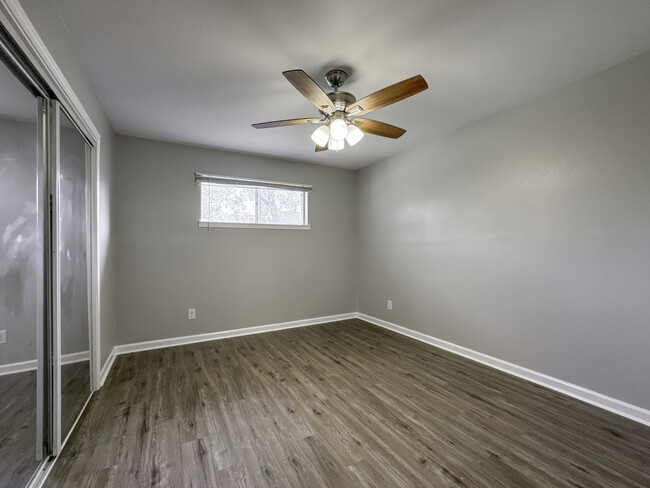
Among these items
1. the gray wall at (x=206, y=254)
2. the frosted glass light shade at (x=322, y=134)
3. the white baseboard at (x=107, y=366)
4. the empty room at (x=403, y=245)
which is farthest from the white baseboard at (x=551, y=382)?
the white baseboard at (x=107, y=366)

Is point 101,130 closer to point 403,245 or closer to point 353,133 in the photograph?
point 353,133

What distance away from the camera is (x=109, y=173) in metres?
2.82

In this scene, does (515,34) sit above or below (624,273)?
above

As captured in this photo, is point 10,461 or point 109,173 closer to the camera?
point 10,461

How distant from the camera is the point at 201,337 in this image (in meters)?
3.50

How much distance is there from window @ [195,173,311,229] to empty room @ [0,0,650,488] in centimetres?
5

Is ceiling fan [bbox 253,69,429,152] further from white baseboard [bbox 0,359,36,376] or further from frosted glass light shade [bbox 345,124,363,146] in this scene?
white baseboard [bbox 0,359,36,376]

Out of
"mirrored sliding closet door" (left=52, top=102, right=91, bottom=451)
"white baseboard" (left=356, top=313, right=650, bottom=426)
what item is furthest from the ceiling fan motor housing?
"white baseboard" (left=356, top=313, right=650, bottom=426)

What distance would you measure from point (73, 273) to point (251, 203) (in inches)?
88.4

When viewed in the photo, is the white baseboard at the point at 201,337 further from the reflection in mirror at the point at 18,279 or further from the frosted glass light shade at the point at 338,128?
the frosted glass light shade at the point at 338,128

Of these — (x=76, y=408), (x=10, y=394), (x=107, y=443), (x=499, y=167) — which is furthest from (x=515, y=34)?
(x=76, y=408)

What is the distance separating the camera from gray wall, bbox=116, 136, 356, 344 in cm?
322

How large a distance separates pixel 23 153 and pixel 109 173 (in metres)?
1.80

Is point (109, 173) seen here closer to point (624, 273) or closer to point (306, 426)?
point (306, 426)
